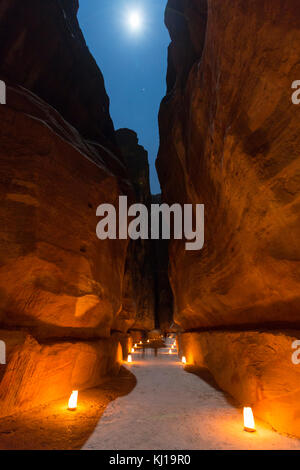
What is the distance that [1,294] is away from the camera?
5.20 metres

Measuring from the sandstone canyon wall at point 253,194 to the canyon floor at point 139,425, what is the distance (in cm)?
64

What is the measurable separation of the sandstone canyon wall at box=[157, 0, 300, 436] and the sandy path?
0.50 metres

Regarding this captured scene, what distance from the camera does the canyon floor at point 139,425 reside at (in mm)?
3680

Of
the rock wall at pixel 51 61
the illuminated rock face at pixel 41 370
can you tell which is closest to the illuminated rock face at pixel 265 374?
the illuminated rock face at pixel 41 370

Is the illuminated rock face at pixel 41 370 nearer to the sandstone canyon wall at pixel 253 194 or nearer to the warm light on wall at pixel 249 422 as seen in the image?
the sandstone canyon wall at pixel 253 194

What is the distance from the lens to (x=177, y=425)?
14.6 ft

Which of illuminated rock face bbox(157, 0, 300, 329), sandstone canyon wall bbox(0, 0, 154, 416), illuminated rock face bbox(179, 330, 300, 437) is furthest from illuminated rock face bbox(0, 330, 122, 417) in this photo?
illuminated rock face bbox(157, 0, 300, 329)

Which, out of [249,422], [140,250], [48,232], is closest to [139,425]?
[249,422]

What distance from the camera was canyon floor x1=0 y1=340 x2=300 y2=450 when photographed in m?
3.68

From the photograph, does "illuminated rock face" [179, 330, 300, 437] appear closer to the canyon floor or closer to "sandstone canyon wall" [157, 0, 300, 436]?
"sandstone canyon wall" [157, 0, 300, 436]

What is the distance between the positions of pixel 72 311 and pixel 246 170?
18.5 feet

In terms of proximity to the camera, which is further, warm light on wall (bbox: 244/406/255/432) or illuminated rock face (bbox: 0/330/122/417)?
illuminated rock face (bbox: 0/330/122/417)

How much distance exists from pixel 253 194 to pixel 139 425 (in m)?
5.00

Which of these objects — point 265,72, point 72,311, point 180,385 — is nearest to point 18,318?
point 72,311
